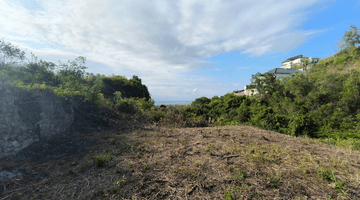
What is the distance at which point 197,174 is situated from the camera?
2.66 m

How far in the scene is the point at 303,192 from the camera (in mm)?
2334

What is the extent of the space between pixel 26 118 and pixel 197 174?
400cm

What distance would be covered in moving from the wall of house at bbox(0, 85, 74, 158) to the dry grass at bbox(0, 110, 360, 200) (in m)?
0.78

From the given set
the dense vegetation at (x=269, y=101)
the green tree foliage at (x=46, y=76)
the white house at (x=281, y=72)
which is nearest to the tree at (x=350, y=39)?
the white house at (x=281, y=72)

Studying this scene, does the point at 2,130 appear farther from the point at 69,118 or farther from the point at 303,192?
the point at 303,192

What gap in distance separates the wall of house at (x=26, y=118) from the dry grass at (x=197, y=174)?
0.78m

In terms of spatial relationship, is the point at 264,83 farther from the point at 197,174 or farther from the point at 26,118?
the point at 26,118

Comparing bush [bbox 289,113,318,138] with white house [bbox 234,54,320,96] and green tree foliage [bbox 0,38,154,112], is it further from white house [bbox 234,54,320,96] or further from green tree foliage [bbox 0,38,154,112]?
green tree foliage [bbox 0,38,154,112]

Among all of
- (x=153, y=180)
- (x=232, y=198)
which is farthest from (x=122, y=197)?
(x=232, y=198)

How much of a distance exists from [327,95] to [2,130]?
1136cm

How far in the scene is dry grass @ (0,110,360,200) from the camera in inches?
88.9

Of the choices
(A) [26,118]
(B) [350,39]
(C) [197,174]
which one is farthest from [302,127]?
(B) [350,39]

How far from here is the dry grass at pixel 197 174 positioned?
88.9 inches

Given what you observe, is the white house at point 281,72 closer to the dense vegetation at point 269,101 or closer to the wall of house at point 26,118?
the dense vegetation at point 269,101
